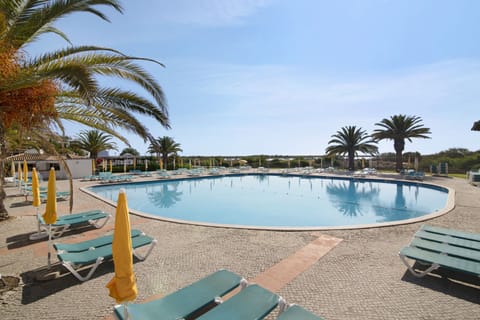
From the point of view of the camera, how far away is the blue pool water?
33.7 feet

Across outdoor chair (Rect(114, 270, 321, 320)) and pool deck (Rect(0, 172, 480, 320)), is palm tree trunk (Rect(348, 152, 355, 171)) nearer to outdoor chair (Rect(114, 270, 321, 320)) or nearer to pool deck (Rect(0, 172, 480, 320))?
pool deck (Rect(0, 172, 480, 320))

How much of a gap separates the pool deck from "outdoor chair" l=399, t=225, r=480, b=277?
31 centimetres

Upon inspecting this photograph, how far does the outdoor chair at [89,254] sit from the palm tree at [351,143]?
86.4 ft

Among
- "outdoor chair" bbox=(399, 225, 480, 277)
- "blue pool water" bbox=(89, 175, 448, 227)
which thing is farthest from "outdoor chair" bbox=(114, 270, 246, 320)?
"blue pool water" bbox=(89, 175, 448, 227)

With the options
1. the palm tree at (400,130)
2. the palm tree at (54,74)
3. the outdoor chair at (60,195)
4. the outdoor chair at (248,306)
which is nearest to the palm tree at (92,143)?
the outdoor chair at (60,195)

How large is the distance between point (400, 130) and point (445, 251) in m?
23.7

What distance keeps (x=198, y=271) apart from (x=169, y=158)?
28922 mm

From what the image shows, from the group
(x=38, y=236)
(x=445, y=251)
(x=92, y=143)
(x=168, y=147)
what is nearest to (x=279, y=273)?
(x=445, y=251)

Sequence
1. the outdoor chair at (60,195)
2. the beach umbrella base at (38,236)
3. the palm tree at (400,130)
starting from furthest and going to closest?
the palm tree at (400,130) → the outdoor chair at (60,195) → the beach umbrella base at (38,236)

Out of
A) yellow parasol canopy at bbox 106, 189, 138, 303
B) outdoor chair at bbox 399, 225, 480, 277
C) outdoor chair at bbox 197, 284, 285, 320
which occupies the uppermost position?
yellow parasol canopy at bbox 106, 189, 138, 303

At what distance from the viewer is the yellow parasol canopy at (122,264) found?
6.53ft

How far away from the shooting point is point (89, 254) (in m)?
4.04

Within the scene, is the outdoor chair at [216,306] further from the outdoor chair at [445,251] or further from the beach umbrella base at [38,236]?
the beach umbrella base at [38,236]

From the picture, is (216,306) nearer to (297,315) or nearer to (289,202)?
(297,315)
